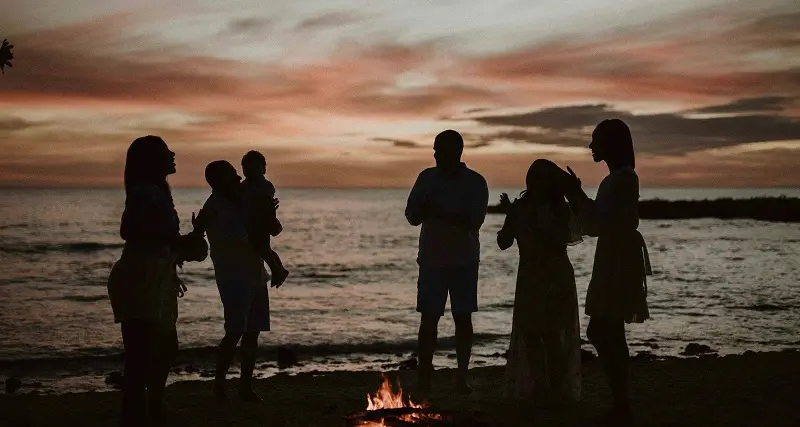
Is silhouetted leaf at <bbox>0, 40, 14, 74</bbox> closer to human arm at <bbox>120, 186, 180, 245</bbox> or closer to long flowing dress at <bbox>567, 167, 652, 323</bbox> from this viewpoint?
human arm at <bbox>120, 186, 180, 245</bbox>

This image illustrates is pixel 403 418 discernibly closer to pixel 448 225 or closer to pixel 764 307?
pixel 448 225

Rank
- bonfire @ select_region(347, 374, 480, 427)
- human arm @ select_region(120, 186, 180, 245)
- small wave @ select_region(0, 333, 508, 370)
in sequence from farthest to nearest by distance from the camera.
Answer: small wave @ select_region(0, 333, 508, 370), bonfire @ select_region(347, 374, 480, 427), human arm @ select_region(120, 186, 180, 245)

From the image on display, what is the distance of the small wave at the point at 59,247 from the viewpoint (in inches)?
1670

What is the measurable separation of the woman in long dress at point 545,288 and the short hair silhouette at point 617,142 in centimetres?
59

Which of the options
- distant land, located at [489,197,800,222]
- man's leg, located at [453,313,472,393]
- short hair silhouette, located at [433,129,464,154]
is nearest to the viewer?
short hair silhouette, located at [433,129,464,154]

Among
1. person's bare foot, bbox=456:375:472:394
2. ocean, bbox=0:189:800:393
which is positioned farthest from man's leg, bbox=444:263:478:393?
ocean, bbox=0:189:800:393

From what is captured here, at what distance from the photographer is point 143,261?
533cm

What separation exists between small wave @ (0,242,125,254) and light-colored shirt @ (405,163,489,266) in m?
40.1

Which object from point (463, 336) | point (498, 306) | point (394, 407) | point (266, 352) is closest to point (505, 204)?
point (463, 336)

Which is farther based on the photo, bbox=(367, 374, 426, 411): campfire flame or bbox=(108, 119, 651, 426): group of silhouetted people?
bbox=(367, 374, 426, 411): campfire flame

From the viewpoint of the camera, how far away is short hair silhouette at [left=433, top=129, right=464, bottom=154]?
7.27 meters

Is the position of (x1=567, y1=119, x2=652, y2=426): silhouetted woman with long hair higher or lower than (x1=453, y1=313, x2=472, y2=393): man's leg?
higher

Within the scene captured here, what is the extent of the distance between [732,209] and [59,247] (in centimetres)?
6358

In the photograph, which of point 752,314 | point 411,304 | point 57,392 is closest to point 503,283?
point 411,304
